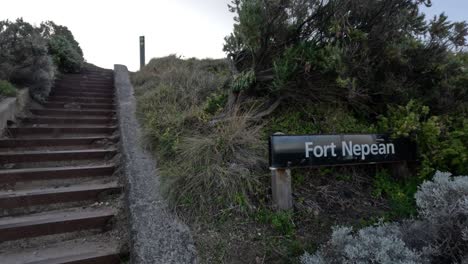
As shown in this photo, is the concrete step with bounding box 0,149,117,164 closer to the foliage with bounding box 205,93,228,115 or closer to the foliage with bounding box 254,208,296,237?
the foliage with bounding box 205,93,228,115

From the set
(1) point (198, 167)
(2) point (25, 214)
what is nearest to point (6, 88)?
(2) point (25, 214)

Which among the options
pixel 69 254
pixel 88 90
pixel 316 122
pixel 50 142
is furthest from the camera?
pixel 88 90

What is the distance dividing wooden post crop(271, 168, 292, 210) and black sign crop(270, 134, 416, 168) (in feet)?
0.23

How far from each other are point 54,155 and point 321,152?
10.7 ft

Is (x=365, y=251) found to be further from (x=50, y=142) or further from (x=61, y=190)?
(x=50, y=142)

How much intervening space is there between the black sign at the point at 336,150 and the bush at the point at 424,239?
0.65 m

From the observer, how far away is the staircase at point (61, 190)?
2229 millimetres

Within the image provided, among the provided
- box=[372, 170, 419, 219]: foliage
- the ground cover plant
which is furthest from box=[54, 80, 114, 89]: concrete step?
box=[372, 170, 419, 219]: foliage

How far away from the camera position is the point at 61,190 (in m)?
2.80

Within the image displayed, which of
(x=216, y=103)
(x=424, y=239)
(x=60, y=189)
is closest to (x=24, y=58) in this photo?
(x=60, y=189)

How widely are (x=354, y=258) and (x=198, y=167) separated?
159 centimetres

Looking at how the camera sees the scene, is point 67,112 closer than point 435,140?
No

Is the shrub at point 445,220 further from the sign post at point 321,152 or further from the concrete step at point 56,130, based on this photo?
the concrete step at point 56,130

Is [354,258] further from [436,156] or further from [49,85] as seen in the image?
[49,85]
